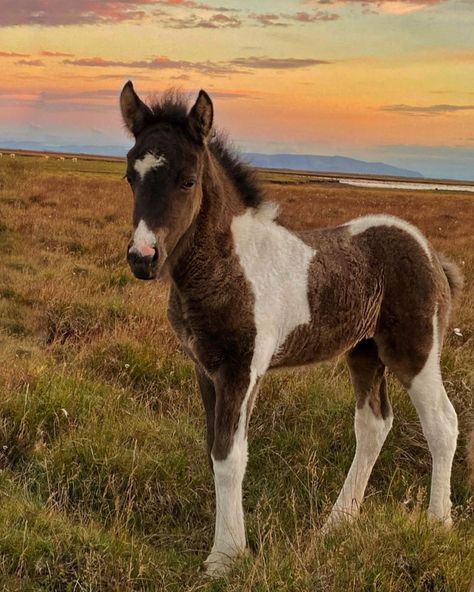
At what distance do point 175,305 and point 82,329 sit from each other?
4397 mm

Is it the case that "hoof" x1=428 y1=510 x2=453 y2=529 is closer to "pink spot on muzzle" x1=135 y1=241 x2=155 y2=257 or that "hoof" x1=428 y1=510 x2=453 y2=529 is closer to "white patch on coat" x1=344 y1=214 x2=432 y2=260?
"white patch on coat" x1=344 y1=214 x2=432 y2=260

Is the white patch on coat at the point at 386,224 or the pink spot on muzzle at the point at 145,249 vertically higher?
the white patch on coat at the point at 386,224

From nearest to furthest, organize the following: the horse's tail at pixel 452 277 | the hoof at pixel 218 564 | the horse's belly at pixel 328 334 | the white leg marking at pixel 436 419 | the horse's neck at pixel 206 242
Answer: the hoof at pixel 218 564 → the horse's neck at pixel 206 242 → the horse's belly at pixel 328 334 → the white leg marking at pixel 436 419 → the horse's tail at pixel 452 277

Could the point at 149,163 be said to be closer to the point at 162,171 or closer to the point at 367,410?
the point at 162,171

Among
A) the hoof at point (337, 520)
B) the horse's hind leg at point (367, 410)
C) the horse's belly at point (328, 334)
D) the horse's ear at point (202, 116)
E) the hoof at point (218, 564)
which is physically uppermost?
the horse's ear at point (202, 116)

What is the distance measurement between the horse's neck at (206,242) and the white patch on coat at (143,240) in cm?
51

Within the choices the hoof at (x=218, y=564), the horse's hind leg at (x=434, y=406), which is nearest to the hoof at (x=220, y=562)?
the hoof at (x=218, y=564)

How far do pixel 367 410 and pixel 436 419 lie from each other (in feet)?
1.74

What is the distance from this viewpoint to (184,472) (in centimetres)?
487

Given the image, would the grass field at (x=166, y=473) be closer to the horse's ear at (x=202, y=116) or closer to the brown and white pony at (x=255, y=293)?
the brown and white pony at (x=255, y=293)

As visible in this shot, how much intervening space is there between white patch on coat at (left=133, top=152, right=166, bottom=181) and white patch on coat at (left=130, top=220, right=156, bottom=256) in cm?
32

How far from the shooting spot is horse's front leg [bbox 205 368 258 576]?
401cm

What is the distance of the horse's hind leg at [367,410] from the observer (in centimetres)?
493

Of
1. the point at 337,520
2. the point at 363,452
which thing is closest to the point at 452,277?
the point at 363,452
